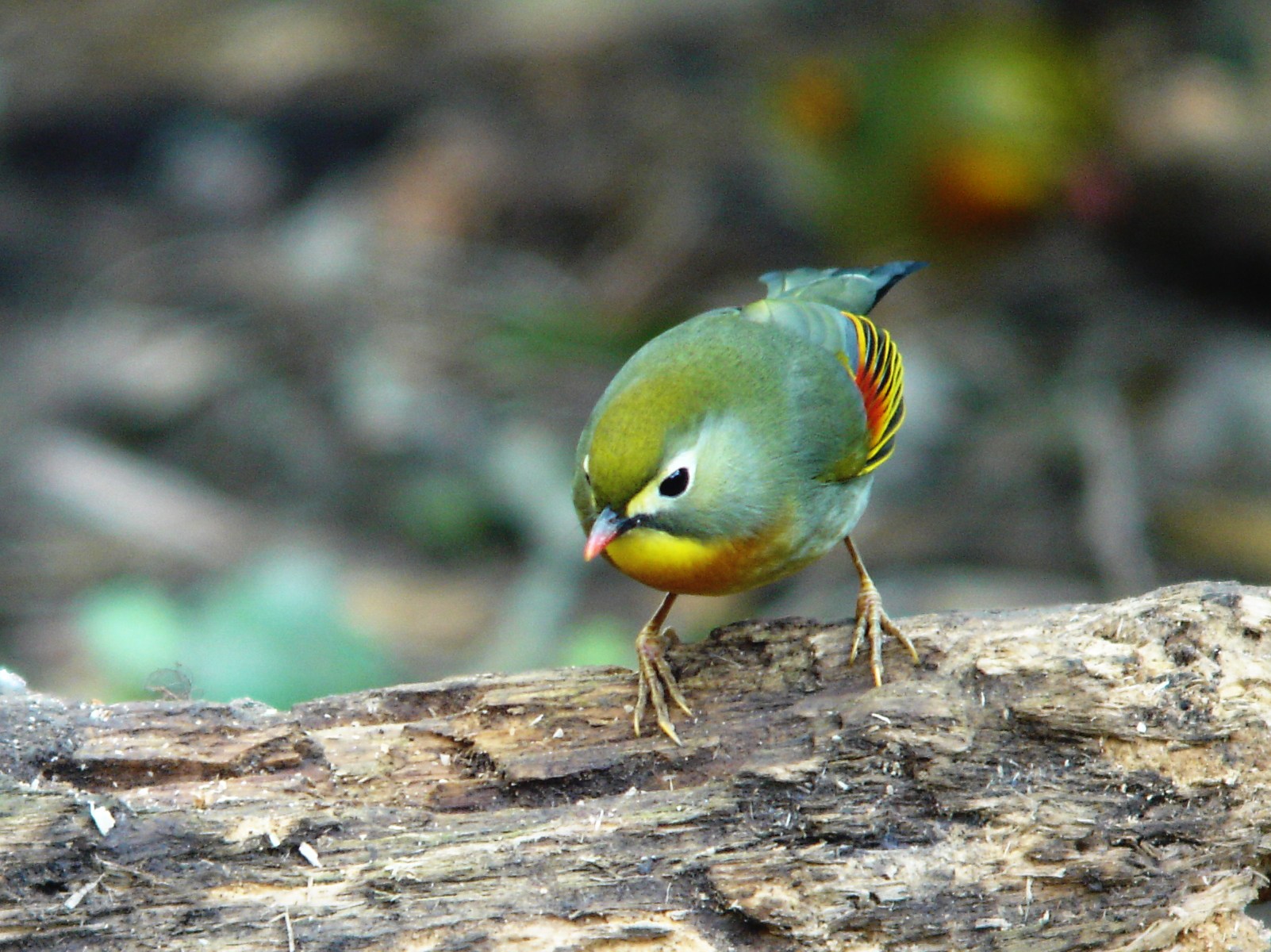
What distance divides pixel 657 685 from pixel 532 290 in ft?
17.1

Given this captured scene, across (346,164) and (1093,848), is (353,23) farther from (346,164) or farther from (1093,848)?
(1093,848)

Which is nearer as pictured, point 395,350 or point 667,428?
point 667,428

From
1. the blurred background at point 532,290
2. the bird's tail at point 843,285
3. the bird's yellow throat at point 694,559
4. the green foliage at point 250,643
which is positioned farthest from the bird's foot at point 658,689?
the green foliage at point 250,643

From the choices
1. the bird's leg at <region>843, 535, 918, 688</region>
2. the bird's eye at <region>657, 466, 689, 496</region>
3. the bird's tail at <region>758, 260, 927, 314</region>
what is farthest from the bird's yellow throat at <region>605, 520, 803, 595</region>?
the bird's tail at <region>758, 260, 927, 314</region>

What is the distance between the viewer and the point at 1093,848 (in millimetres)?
3305

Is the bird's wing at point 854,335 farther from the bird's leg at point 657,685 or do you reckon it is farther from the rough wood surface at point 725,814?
the rough wood surface at point 725,814

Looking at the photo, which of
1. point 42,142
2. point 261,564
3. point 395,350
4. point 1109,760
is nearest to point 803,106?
point 395,350

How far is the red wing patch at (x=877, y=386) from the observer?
454cm

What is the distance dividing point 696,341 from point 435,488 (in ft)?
11.5

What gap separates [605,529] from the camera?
11.8 ft

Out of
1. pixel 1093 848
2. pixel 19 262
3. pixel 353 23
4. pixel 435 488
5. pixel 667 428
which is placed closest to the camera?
pixel 1093 848


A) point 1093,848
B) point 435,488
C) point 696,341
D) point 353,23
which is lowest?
point 1093,848

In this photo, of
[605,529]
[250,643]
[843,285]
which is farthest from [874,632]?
[250,643]

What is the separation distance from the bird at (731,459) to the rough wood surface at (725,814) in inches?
10.8
